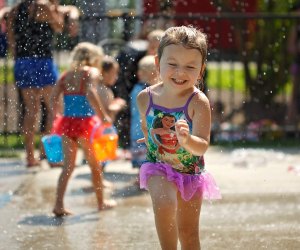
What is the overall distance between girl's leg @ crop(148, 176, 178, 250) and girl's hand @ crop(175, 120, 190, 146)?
1.33 feet

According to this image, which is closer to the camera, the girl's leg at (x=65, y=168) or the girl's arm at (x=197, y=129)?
the girl's arm at (x=197, y=129)

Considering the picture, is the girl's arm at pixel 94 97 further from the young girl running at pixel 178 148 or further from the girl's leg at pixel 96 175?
the young girl running at pixel 178 148

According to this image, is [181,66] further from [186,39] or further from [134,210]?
[134,210]

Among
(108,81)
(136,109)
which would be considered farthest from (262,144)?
(108,81)

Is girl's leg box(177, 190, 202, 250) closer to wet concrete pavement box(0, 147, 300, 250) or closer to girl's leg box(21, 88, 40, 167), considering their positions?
wet concrete pavement box(0, 147, 300, 250)

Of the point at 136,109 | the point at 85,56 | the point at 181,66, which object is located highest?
the point at 181,66

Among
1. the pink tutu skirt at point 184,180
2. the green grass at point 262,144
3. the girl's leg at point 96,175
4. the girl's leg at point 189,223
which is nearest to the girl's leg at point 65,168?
the girl's leg at point 96,175

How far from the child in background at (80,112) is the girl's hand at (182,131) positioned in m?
2.72

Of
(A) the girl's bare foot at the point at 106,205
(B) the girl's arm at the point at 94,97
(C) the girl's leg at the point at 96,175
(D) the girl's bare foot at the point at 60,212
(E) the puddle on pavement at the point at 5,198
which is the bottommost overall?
(E) the puddle on pavement at the point at 5,198

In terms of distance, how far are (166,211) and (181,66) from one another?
73 cm

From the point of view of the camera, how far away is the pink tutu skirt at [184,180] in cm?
502

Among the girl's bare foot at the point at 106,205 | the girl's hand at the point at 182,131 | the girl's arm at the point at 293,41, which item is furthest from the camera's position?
the girl's arm at the point at 293,41

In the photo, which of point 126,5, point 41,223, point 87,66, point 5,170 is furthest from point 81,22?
point 126,5

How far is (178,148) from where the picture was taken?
5047mm
